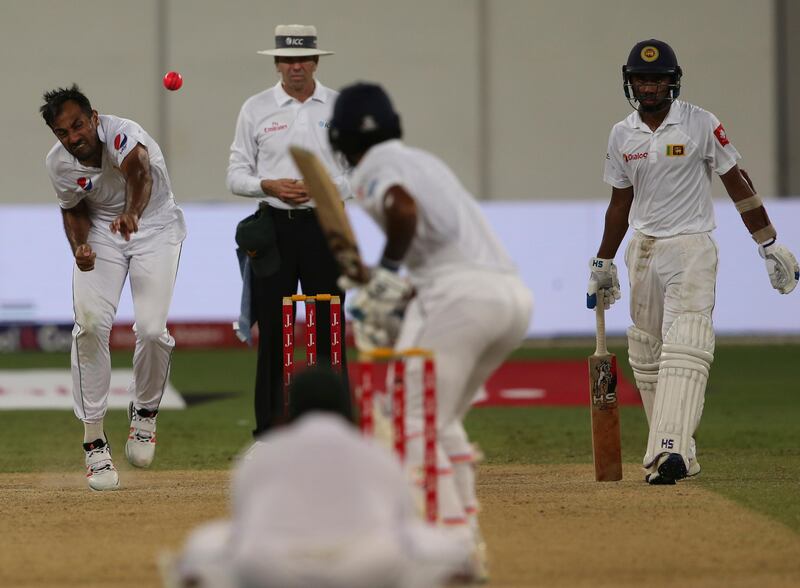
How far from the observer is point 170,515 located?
7129mm

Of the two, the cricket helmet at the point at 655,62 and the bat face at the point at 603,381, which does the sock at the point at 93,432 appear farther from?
the cricket helmet at the point at 655,62

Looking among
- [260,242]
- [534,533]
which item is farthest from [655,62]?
[534,533]

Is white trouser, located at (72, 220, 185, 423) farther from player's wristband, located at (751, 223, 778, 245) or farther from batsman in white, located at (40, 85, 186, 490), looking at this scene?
player's wristband, located at (751, 223, 778, 245)

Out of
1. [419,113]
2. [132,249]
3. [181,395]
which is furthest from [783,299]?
[132,249]

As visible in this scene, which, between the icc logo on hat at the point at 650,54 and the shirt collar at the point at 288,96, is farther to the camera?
the shirt collar at the point at 288,96

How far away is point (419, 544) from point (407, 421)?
1228 mm

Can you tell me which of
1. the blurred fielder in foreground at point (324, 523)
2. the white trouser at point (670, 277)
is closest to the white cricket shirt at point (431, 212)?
the blurred fielder in foreground at point (324, 523)

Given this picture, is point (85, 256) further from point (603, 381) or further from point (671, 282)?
point (671, 282)

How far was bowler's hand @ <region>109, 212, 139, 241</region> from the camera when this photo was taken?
7871 mm

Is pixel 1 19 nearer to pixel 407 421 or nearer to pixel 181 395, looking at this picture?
pixel 181 395

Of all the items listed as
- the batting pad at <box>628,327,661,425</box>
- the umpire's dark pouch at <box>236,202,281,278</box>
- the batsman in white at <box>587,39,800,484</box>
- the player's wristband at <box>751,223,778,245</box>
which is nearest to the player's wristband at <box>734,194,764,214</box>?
the batsman in white at <box>587,39,800,484</box>

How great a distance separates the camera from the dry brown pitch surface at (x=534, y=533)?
5.62m

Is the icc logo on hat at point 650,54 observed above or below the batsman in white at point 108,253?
above

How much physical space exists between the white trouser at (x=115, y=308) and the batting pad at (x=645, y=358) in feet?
8.39
